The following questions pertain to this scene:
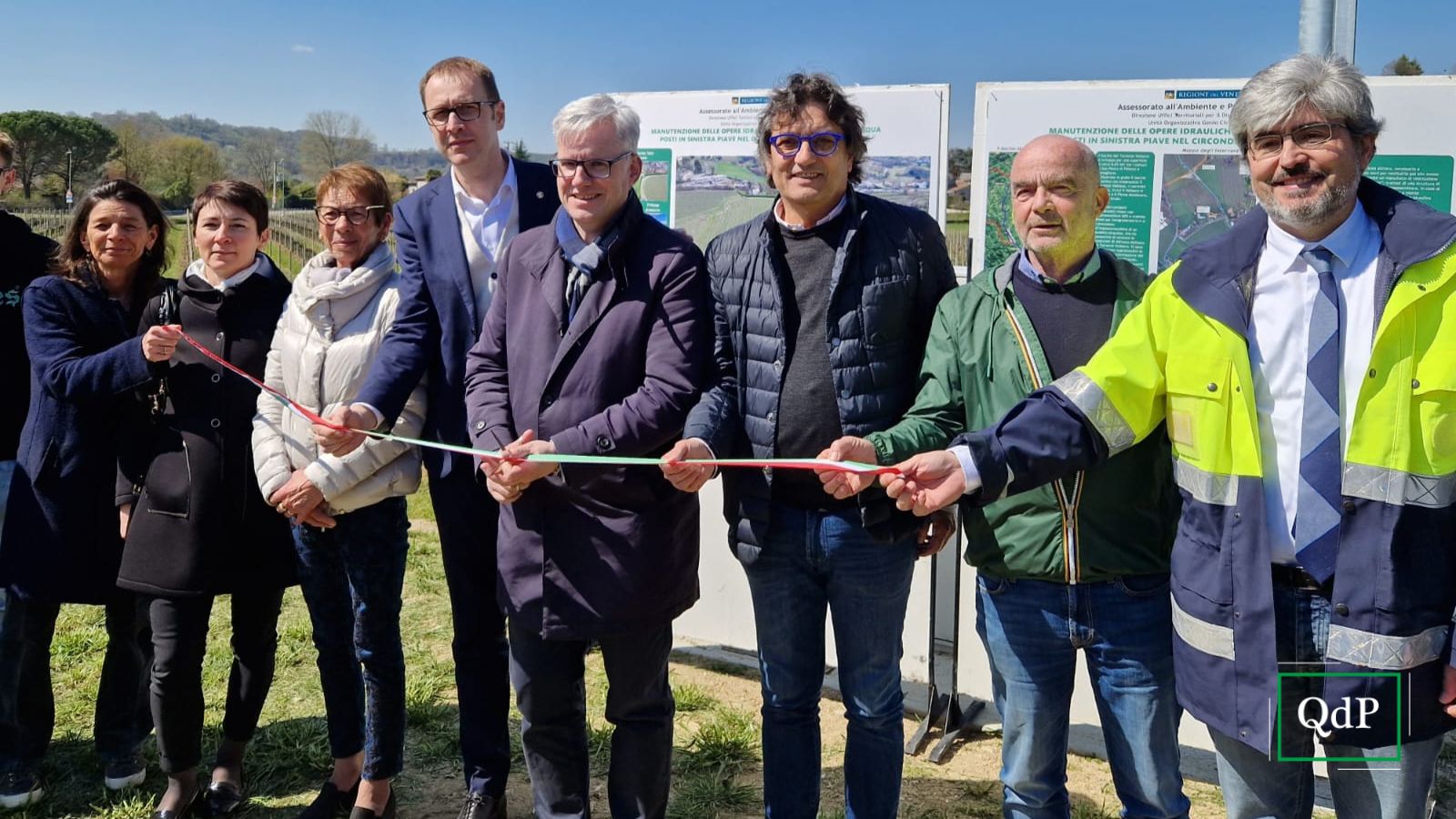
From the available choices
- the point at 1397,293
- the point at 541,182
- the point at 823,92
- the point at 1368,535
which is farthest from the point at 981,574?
the point at 541,182

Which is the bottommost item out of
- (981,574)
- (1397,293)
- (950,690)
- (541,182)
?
(950,690)

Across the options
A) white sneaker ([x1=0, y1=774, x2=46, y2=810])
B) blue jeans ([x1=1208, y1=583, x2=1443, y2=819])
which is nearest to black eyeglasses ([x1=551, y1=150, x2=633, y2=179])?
blue jeans ([x1=1208, y1=583, x2=1443, y2=819])

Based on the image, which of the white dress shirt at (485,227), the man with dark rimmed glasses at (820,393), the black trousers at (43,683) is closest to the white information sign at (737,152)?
the white dress shirt at (485,227)

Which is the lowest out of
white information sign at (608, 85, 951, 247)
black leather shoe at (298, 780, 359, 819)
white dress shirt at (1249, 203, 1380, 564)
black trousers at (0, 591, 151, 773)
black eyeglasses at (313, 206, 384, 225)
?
black leather shoe at (298, 780, 359, 819)

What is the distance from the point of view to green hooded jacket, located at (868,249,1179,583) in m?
2.60

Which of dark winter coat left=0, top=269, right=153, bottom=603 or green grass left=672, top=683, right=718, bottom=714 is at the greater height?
dark winter coat left=0, top=269, right=153, bottom=603

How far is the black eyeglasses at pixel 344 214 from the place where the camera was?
3465 millimetres

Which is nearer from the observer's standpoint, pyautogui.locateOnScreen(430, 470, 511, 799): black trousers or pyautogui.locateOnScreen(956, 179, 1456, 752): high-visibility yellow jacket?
pyautogui.locateOnScreen(956, 179, 1456, 752): high-visibility yellow jacket

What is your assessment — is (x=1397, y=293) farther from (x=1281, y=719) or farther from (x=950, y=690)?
(x=950, y=690)

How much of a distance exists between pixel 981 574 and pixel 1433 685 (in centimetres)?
101

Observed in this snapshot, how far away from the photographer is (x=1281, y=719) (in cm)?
226

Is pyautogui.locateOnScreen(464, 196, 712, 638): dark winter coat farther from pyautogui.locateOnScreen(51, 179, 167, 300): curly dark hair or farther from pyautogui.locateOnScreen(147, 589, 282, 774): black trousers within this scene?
pyautogui.locateOnScreen(51, 179, 167, 300): curly dark hair

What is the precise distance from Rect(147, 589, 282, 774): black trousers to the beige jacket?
20.6 inches

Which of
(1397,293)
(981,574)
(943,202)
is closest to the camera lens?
(1397,293)
